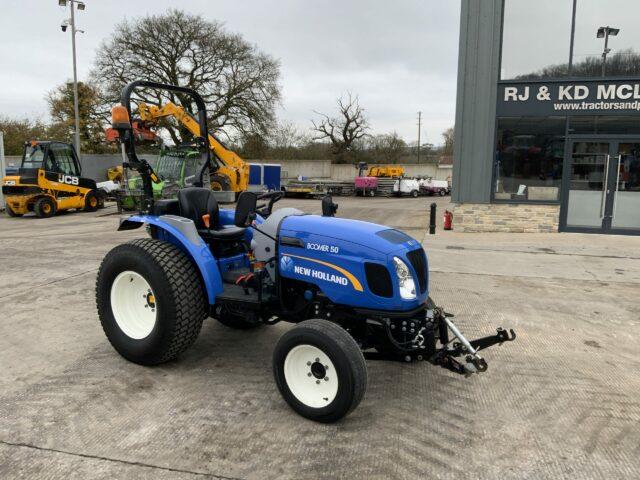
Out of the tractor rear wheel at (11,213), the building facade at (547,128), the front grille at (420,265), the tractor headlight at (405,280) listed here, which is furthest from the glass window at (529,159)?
the tractor rear wheel at (11,213)

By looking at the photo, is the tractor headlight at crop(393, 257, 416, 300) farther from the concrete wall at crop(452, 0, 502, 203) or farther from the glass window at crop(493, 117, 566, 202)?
the glass window at crop(493, 117, 566, 202)

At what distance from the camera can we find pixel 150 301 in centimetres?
383

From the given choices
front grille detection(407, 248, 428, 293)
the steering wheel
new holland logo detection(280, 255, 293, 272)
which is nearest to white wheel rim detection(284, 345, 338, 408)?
new holland logo detection(280, 255, 293, 272)

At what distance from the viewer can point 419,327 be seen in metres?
3.13

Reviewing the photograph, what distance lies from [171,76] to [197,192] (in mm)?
25881

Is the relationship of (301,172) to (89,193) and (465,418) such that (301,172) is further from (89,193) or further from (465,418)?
(465,418)

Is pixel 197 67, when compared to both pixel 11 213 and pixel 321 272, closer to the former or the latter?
pixel 11 213

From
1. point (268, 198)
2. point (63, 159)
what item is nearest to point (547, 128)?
point (268, 198)

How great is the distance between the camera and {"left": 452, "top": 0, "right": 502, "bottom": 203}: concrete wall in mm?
10562

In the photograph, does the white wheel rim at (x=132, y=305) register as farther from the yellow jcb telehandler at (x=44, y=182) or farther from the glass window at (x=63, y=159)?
the glass window at (x=63, y=159)

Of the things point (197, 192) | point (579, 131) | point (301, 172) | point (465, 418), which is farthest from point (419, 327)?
point (301, 172)

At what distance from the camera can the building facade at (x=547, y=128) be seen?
10359 mm

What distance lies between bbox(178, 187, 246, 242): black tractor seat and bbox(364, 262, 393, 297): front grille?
4.41ft

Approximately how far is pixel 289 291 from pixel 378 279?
730 mm
